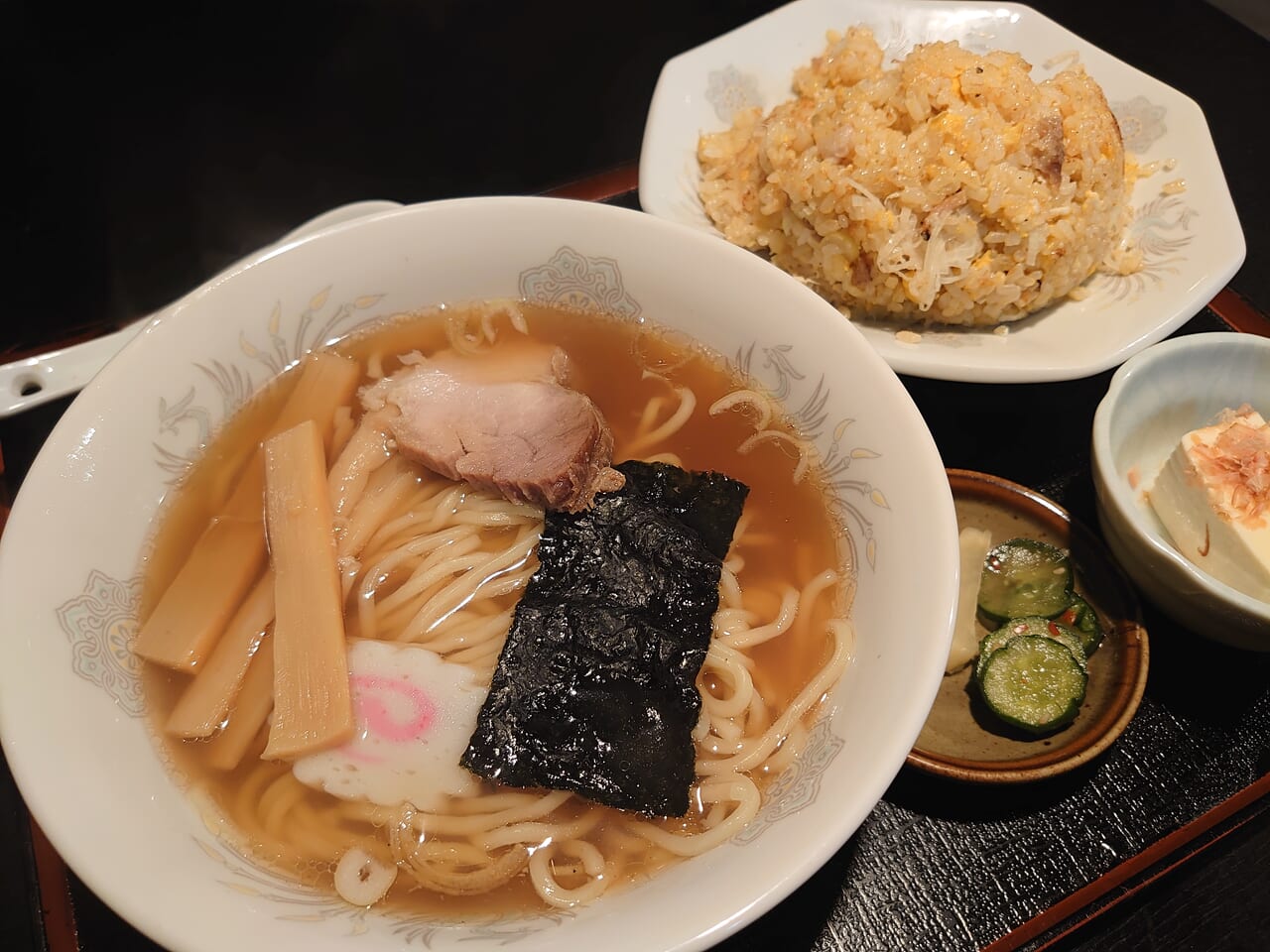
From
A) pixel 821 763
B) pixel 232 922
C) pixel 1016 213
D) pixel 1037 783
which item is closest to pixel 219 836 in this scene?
pixel 232 922

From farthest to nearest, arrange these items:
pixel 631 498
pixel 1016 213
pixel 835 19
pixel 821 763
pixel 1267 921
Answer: pixel 835 19 → pixel 1016 213 → pixel 631 498 → pixel 1267 921 → pixel 821 763

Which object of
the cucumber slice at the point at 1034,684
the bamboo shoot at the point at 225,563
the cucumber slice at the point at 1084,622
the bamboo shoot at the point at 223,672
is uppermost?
the bamboo shoot at the point at 225,563


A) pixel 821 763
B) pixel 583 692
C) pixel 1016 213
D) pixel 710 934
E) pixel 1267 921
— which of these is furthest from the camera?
pixel 1016 213

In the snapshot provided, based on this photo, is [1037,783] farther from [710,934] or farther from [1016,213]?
[1016,213]

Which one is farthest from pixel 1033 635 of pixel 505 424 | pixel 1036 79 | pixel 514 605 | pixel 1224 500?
pixel 1036 79

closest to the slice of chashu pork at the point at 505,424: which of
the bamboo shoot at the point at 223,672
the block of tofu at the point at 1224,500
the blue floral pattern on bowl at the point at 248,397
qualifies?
the blue floral pattern on bowl at the point at 248,397

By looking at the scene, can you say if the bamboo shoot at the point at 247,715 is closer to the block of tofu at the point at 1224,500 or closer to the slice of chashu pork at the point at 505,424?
the slice of chashu pork at the point at 505,424
